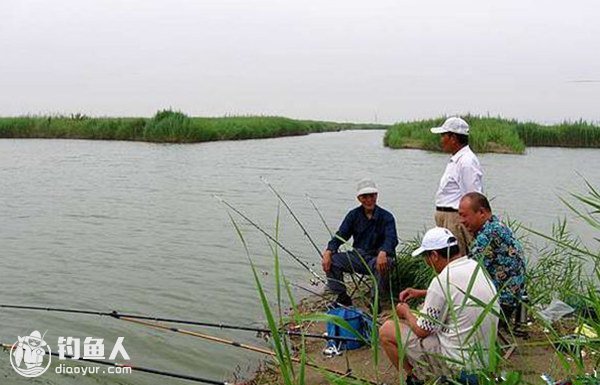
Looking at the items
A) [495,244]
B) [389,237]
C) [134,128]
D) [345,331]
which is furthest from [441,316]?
[134,128]

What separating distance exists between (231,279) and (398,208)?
18.5ft

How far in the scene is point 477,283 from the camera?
3.25 m

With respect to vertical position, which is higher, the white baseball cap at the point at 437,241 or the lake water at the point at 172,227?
the white baseball cap at the point at 437,241

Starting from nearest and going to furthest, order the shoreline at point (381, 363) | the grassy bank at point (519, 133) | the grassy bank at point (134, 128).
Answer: the shoreline at point (381, 363) → the grassy bank at point (519, 133) → the grassy bank at point (134, 128)

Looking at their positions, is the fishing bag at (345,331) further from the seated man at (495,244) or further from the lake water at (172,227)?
the seated man at (495,244)

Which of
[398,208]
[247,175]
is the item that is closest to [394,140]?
[247,175]

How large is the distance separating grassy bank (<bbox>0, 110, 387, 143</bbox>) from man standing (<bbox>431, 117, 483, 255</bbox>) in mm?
26481

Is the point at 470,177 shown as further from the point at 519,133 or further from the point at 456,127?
the point at 519,133

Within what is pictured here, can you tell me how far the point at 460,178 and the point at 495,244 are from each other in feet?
3.03

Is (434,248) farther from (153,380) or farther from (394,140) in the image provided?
(394,140)

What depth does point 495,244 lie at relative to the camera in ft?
14.0

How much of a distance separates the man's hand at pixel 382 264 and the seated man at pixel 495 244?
0.91 m

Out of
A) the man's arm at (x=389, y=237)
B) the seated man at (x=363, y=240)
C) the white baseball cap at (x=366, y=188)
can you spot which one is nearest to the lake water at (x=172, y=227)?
the seated man at (x=363, y=240)

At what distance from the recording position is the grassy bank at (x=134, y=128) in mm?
30969
